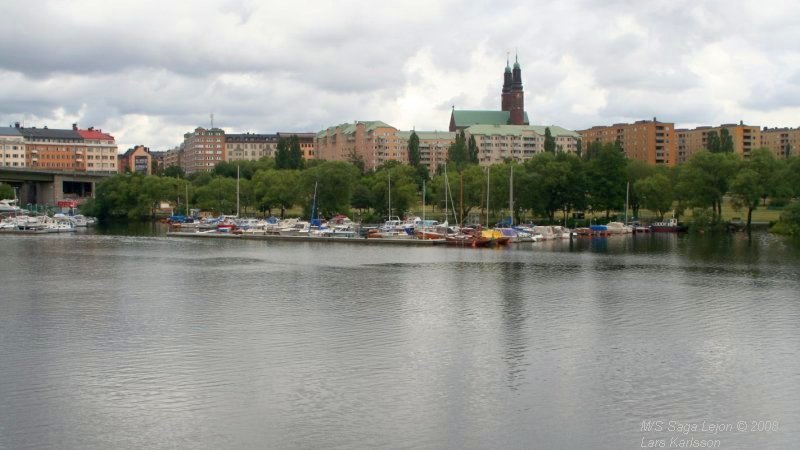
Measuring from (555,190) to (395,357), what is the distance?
7350cm

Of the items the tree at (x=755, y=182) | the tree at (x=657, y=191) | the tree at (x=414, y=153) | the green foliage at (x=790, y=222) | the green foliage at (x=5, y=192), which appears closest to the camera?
the green foliage at (x=790, y=222)

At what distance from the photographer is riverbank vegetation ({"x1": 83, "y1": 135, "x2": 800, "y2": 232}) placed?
9559cm

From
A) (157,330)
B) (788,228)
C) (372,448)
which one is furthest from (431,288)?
(788,228)

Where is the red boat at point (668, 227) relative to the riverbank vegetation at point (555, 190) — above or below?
below

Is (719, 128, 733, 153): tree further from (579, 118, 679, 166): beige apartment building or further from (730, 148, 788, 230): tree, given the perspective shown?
(730, 148, 788, 230): tree

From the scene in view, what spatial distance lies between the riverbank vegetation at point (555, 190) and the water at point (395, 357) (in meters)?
44.5

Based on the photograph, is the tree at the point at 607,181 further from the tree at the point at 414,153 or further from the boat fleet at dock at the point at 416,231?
the tree at the point at 414,153

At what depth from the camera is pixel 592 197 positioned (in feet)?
333

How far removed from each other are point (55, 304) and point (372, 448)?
2451cm

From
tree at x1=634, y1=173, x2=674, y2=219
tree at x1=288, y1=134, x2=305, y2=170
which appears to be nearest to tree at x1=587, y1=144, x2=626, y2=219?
tree at x1=634, y1=173, x2=674, y2=219

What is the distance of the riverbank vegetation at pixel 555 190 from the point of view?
95.6 metres

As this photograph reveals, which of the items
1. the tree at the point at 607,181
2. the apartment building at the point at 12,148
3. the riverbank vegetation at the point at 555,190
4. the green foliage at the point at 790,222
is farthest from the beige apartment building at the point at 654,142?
the apartment building at the point at 12,148

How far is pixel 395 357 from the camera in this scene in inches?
1126

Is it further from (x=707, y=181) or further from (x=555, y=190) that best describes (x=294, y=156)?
(x=707, y=181)
